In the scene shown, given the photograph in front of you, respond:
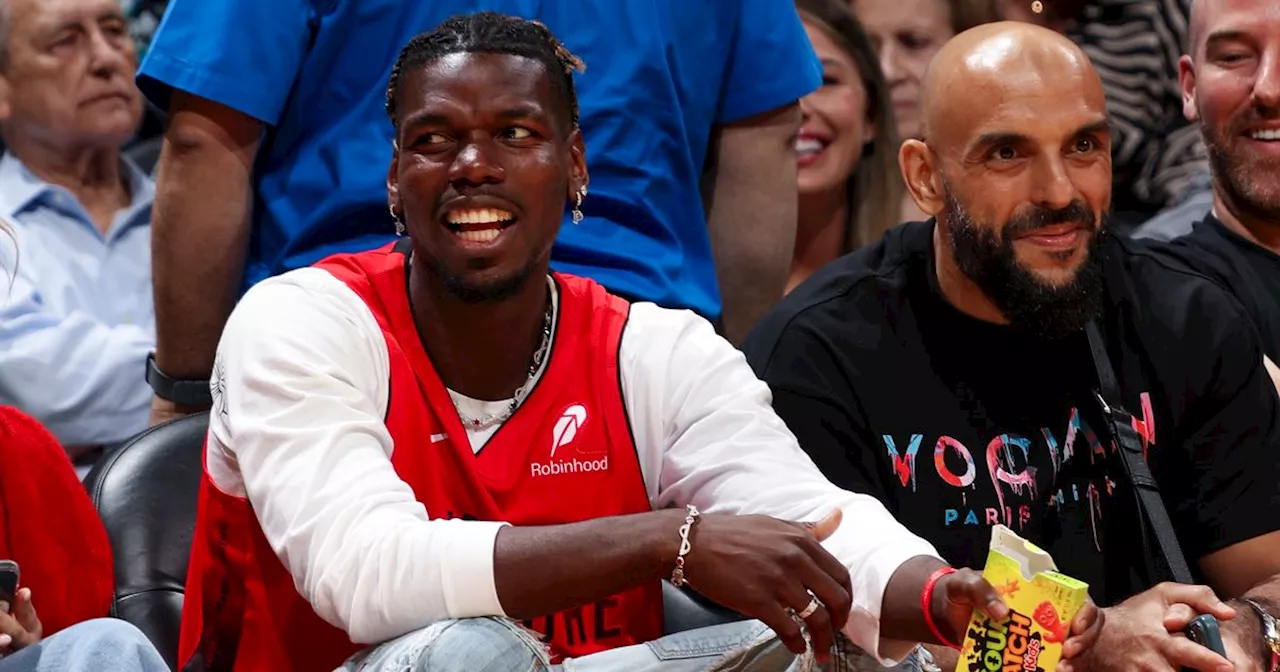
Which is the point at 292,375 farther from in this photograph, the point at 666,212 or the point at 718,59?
the point at 718,59

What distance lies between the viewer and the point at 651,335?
8.82 ft

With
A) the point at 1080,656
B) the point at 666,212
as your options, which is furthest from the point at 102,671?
the point at 666,212

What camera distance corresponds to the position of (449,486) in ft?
8.32

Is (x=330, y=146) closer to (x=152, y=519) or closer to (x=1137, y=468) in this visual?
(x=152, y=519)

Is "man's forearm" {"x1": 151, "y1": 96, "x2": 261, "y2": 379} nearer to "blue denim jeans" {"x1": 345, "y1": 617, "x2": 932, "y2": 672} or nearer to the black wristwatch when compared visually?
the black wristwatch

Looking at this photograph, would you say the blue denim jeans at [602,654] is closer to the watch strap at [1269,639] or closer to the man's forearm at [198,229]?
the watch strap at [1269,639]

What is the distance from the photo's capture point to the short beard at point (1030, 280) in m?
3.00

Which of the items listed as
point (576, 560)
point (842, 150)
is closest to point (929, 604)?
point (576, 560)

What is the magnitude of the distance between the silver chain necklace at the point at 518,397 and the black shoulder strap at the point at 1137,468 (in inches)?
35.7

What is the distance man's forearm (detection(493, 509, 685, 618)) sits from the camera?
7.36 ft

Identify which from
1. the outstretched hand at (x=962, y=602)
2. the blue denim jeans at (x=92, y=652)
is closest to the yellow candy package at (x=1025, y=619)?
the outstretched hand at (x=962, y=602)

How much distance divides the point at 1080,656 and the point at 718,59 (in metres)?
1.46

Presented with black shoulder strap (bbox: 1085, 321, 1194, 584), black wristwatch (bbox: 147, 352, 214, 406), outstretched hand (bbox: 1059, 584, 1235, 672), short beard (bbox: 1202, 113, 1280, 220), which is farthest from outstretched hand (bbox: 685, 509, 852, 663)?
short beard (bbox: 1202, 113, 1280, 220)

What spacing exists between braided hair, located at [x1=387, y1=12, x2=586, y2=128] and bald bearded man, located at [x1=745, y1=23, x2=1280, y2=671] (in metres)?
0.58
